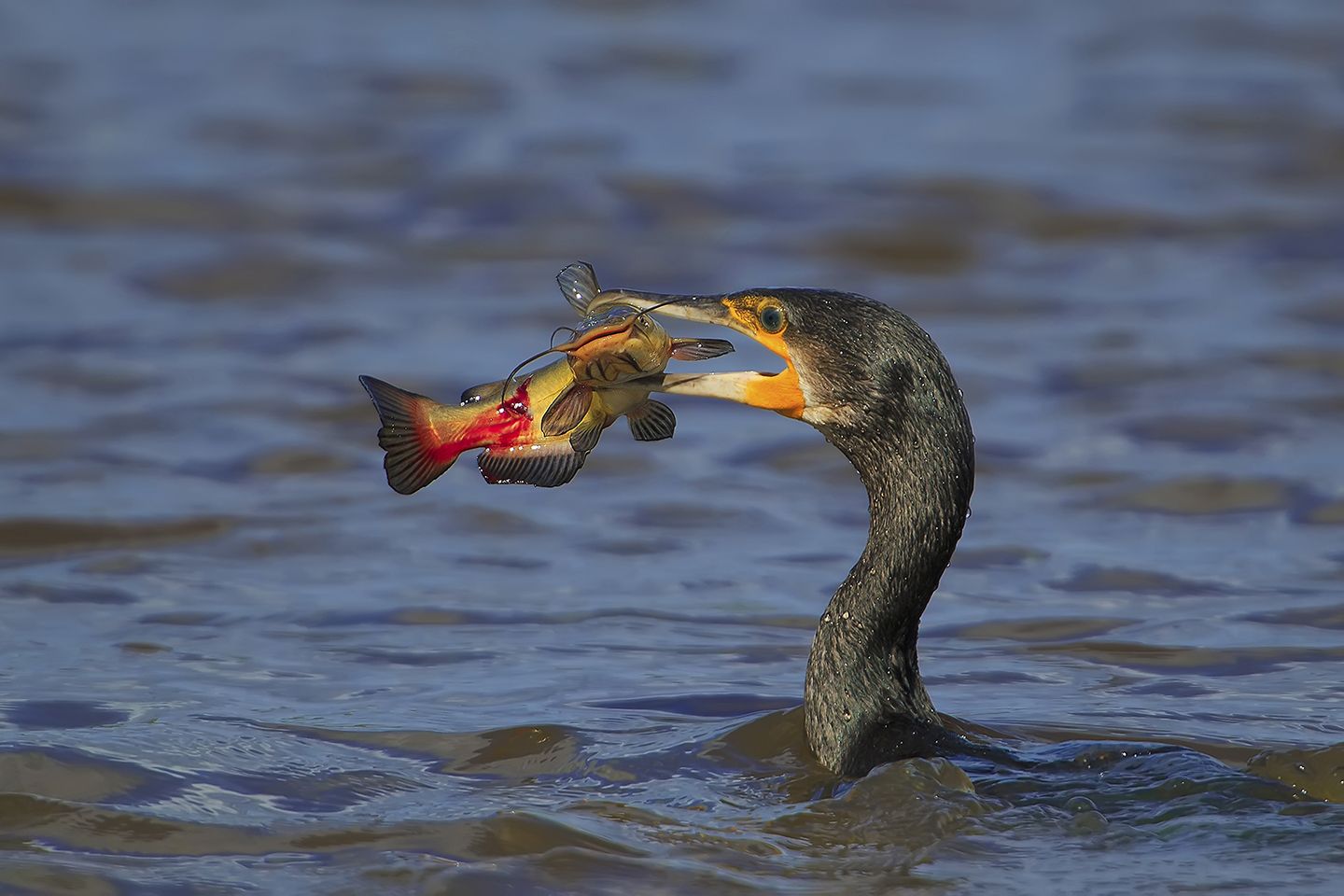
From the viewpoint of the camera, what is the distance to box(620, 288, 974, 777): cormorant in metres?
5.35

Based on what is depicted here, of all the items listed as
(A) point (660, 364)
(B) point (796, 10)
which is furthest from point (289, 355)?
(B) point (796, 10)

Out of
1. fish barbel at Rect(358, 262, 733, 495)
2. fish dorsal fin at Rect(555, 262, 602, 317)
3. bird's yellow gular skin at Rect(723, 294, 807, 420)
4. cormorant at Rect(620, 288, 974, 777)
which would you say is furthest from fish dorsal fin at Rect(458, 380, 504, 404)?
bird's yellow gular skin at Rect(723, 294, 807, 420)

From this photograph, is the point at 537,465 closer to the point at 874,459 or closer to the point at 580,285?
the point at 580,285

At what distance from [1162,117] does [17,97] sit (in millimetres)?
7547

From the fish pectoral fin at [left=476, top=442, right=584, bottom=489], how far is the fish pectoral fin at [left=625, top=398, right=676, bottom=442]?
183 mm

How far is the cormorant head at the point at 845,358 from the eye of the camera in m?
5.35

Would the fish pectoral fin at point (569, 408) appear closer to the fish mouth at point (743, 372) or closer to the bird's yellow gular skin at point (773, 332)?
the fish mouth at point (743, 372)

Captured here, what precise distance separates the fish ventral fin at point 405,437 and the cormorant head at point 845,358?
723 millimetres

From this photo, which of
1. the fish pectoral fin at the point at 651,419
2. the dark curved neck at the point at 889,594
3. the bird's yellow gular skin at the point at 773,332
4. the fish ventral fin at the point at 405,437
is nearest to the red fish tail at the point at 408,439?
the fish ventral fin at the point at 405,437

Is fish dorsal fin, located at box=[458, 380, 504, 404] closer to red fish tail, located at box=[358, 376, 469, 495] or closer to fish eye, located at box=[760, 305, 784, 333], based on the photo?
red fish tail, located at box=[358, 376, 469, 495]

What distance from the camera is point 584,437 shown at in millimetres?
4977

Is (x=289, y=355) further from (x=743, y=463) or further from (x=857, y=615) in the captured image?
(x=857, y=615)

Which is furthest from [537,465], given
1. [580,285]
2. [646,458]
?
[646,458]

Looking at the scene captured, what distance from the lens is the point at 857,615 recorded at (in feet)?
18.0
